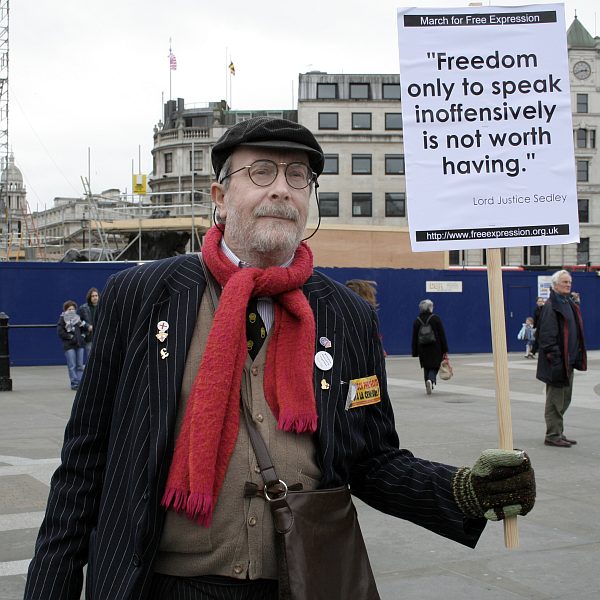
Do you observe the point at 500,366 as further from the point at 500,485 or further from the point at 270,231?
the point at 270,231

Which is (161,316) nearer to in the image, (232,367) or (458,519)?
(232,367)

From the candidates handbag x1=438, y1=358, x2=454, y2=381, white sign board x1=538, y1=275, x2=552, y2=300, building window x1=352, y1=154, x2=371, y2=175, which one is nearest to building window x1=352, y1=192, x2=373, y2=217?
building window x1=352, y1=154, x2=371, y2=175

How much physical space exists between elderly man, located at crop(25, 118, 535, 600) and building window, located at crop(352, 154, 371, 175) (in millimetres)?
68556

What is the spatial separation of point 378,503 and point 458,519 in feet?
0.86

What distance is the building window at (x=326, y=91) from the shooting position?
Answer: 2820 inches

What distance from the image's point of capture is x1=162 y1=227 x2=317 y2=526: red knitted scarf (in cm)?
227

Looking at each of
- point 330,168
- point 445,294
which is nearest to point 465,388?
point 445,294

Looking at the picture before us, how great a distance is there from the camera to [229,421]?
235cm

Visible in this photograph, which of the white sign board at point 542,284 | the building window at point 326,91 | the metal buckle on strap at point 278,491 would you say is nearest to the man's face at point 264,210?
the metal buckle on strap at point 278,491

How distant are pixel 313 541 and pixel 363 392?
1.60 ft

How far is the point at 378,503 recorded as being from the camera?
8.95 ft

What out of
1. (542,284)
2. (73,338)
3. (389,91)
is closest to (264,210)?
(73,338)

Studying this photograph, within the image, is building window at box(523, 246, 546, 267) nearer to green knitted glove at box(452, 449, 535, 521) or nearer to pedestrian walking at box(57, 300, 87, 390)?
pedestrian walking at box(57, 300, 87, 390)

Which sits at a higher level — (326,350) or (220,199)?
(220,199)
